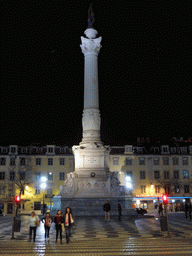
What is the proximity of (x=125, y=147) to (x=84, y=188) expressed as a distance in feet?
118

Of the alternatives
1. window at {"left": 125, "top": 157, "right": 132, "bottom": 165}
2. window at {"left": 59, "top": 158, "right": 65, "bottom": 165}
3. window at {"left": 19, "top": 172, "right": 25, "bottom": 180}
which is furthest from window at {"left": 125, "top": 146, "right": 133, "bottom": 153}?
window at {"left": 19, "top": 172, "right": 25, "bottom": 180}

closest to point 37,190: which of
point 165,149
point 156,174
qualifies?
point 156,174

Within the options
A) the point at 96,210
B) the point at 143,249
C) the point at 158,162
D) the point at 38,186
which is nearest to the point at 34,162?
the point at 38,186

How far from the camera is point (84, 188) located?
37094mm

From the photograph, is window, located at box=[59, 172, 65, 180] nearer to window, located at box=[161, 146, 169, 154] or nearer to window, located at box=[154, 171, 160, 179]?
window, located at box=[154, 171, 160, 179]

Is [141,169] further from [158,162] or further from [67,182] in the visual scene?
[67,182]

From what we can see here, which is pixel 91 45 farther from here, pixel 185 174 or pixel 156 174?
pixel 185 174

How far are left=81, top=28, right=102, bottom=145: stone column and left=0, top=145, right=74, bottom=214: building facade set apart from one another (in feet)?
100

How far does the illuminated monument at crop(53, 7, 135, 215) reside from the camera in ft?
117

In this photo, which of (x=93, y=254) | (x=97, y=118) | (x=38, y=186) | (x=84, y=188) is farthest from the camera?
(x=38, y=186)

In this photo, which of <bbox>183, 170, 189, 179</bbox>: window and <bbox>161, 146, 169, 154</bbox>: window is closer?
<bbox>183, 170, 189, 179</bbox>: window

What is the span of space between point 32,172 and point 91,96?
33875 mm

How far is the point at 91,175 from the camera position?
3753cm

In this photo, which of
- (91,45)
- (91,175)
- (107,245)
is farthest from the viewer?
(91,45)
